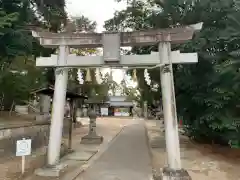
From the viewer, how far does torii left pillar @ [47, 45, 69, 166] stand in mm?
7516

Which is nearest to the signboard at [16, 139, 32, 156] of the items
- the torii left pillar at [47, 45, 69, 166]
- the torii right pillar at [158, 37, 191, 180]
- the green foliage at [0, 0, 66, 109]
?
the torii left pillar at [47, 45, 69, 166]

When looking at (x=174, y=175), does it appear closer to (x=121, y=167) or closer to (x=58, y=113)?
(x=121, y=167)

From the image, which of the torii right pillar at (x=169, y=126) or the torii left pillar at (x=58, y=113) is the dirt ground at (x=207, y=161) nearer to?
the torii right pillar at (x=169, y=126)

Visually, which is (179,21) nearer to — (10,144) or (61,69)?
(61,69)

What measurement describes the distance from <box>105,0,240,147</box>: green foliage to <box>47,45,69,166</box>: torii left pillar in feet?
15.9

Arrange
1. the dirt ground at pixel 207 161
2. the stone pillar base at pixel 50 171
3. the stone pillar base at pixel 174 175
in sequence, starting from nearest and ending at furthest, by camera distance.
Answer: the stone pillar base at pixel 174 175 < the stone pillar base at pixel 50 171 < the dirt ground at pixel 207 161

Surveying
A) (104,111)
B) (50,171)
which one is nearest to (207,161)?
(50,171)

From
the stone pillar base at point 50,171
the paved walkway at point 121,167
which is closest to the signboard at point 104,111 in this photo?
the paved walkway at point 121,167

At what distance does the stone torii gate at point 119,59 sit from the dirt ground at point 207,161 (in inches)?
81.8

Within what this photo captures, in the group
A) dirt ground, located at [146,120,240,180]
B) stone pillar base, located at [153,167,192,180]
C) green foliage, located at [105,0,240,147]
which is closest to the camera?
stone pillar base, located at [153,167,192,180]

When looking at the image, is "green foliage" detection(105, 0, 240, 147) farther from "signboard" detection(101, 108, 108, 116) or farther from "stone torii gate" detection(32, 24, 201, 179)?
"signboard" detection(101, 108, 108, 116)

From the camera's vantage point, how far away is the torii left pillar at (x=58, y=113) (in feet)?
24.7

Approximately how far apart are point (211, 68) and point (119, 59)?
4.71 meters

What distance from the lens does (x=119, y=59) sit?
25.0 ft
